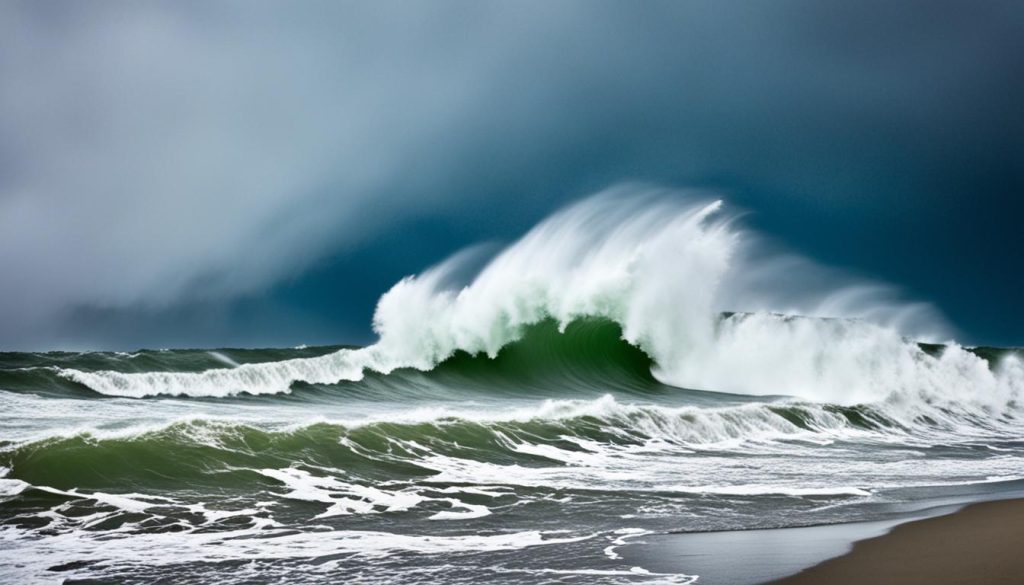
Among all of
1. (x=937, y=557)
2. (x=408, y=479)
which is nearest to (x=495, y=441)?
(x=408, y=479)

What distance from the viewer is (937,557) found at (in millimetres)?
5207

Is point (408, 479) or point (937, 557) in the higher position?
point (408, 479)

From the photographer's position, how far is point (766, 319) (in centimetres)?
2633

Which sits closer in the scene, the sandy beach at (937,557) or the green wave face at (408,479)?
the sandy beach at (937,557)

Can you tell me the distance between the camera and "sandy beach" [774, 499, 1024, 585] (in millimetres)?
4629

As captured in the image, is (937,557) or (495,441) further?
(495,441)

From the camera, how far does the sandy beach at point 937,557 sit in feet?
15.2

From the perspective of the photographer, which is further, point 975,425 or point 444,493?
point 975,425

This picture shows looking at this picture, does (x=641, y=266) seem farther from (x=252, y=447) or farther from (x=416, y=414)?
(x=252, y=447)

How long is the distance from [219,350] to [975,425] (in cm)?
1934

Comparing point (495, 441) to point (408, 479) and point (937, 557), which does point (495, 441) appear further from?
point (937, 557)

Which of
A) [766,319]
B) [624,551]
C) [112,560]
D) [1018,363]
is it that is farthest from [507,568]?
[1018,363]

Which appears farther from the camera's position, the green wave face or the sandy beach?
the green wave face

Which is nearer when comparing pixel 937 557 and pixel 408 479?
pixel 937 557
